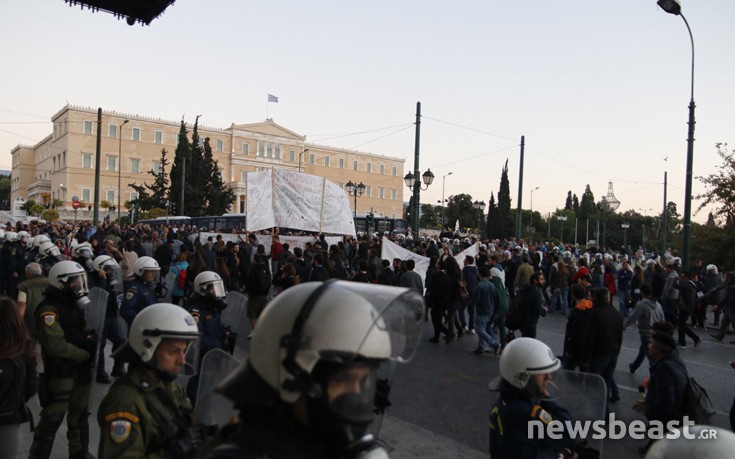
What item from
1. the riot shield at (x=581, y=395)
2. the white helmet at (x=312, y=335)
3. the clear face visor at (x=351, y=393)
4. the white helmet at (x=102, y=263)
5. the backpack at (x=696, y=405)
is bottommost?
the backpack at (x=696, y=405)

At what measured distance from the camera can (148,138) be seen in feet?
275

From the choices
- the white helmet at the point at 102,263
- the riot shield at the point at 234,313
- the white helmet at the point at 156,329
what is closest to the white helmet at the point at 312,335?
the white helmet at the point at 156,329

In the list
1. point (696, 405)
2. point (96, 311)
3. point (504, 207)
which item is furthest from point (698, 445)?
point (504, 207)

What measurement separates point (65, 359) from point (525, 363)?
3.19 metres

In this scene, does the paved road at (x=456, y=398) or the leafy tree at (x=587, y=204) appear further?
the leafy tree at (x=587, y=204)

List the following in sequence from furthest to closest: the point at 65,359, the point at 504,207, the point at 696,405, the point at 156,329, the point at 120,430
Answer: the point at 504,207, the point at 696,405, the point at 65,359, the point at 156,329, the point at 120,430

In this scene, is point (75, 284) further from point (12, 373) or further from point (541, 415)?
point (541, 415)

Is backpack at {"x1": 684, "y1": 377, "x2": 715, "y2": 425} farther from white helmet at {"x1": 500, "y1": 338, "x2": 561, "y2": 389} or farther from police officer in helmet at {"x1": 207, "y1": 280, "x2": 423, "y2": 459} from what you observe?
police officer in helmet at {"x1": 207, "y1": 280, "x2": 423, "y2": 459}

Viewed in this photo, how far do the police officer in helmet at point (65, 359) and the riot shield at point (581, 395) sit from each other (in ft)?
10.8

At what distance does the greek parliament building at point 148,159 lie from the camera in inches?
3115

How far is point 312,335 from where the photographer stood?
4.25 feet

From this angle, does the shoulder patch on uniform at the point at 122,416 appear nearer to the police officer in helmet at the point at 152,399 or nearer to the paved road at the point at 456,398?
the police officer in helmet at the point at 152,399

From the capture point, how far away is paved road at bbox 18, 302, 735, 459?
508cm

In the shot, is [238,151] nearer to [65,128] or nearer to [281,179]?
[65,128]
